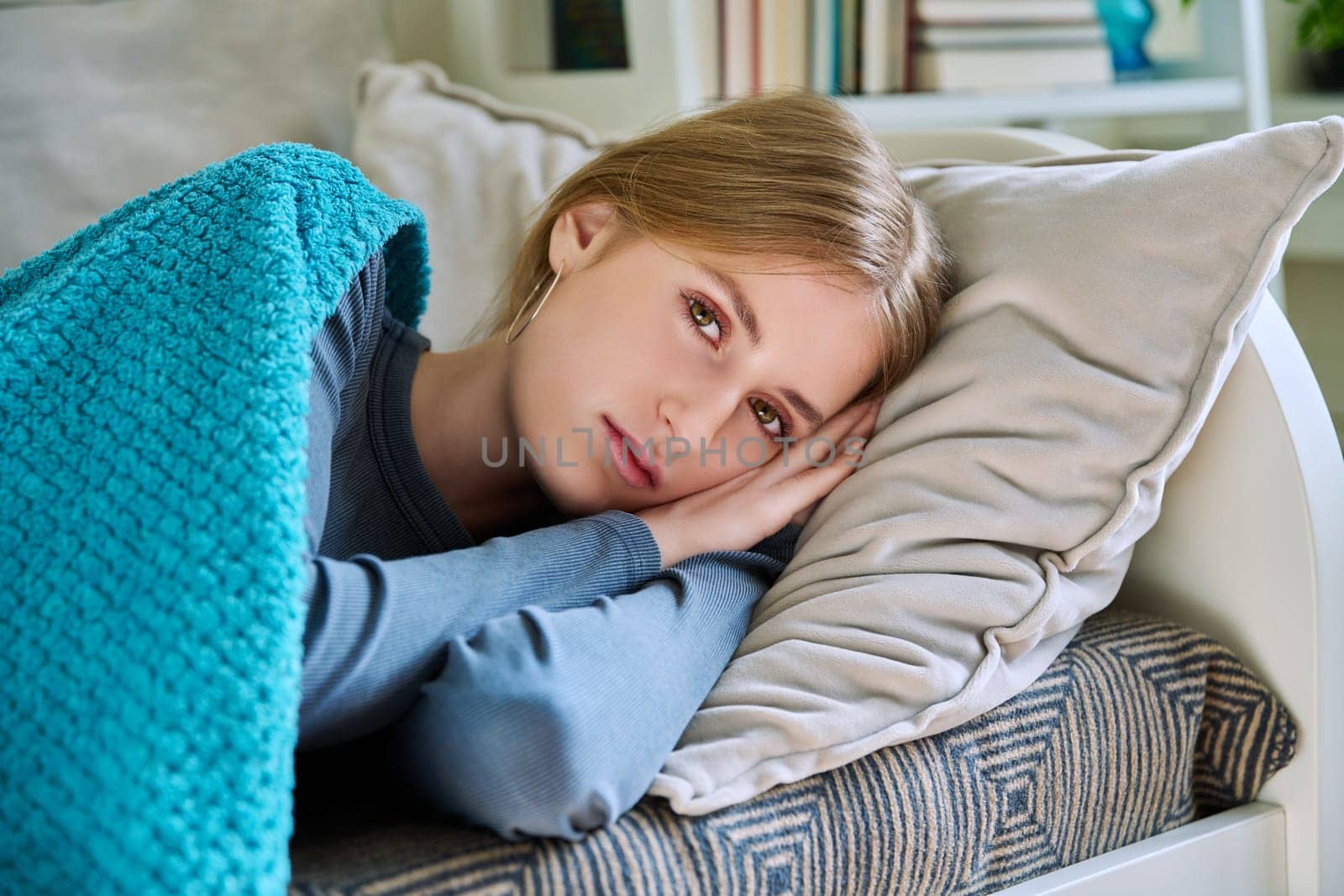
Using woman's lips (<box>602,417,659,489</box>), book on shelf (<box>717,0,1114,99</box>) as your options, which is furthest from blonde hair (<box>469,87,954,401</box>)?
book on shelf (<box>717,0,1114,99</box>)

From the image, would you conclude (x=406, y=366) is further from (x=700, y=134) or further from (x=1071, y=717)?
(x=1071, y=717)

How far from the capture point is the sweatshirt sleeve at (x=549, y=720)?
54cm

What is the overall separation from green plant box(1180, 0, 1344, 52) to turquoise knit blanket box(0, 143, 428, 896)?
4.29 feet

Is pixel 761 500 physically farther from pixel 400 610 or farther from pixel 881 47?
pixel 881 47

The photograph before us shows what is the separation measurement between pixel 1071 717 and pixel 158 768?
0.52 meters

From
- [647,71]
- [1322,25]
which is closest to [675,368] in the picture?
[647,71]

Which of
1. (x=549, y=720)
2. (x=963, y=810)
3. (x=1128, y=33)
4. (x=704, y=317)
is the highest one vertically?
(x=1128, y=33)

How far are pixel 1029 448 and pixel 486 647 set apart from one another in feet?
1.26

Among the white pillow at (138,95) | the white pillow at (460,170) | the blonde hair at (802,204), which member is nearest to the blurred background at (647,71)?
the white pillow at (138,95)

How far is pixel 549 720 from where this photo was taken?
541 mm

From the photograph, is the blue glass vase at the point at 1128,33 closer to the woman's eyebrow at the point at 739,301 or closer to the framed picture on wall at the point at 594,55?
the framed picture on wall at the point at 594,55

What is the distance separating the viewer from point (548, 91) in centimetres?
146

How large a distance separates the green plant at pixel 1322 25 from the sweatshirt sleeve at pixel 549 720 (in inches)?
48.9

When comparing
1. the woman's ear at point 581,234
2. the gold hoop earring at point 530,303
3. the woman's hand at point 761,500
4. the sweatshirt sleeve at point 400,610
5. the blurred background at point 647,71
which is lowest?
the woman's hand at point 761,500
